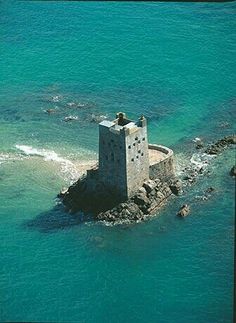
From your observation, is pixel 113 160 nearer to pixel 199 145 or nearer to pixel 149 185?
pixel 149 185

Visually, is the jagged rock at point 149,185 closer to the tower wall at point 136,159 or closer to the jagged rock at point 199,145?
the tower wall at point 136,159

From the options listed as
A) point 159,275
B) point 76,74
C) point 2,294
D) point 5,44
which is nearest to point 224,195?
point 159,275

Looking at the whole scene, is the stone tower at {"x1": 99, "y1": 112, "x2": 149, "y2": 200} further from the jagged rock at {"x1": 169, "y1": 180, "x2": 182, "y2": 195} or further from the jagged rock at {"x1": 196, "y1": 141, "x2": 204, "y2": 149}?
the jagged rock at {"x1": 196, "y1": 141, "x2": 204, "y2": 149}

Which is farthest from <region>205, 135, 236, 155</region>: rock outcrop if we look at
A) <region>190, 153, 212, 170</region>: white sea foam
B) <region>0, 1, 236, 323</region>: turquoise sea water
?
<region>0, 1, 236, 323</region>: turquoise sea water

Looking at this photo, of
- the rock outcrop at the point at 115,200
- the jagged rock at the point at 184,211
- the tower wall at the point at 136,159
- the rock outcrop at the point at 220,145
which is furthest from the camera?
the rock outcrop at the point at 220,145

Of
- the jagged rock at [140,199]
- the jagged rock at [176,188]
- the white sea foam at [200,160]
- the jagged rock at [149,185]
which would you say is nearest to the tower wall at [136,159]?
the jagged rock at [149,185]

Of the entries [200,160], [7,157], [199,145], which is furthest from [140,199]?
[7,157]
